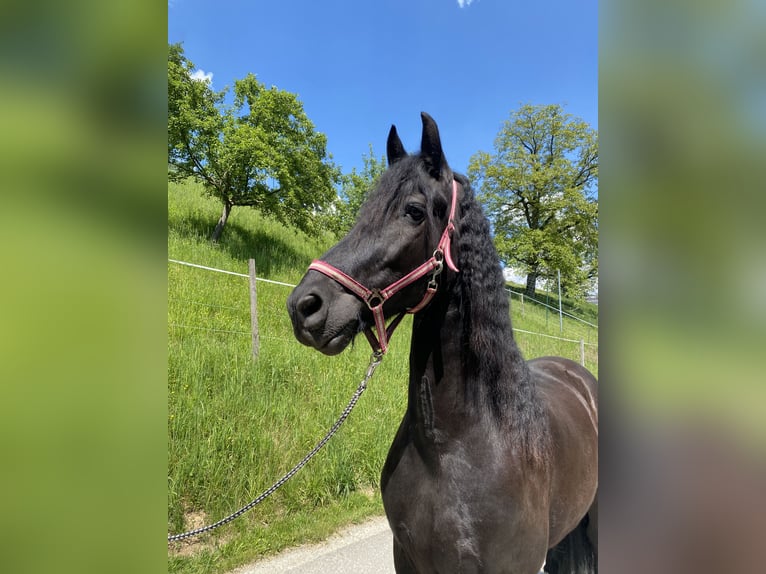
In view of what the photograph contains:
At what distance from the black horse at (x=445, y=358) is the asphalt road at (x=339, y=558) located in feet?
5.45

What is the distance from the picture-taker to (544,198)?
2664cm

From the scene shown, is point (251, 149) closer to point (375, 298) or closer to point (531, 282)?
point (375, 298)

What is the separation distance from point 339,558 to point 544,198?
2688 centimetres

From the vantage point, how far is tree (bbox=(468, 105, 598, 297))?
24.2 metres

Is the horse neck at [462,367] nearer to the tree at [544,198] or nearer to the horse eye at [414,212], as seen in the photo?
the horse eye at [414,212]

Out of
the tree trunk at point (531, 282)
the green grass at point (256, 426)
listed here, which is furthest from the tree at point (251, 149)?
the tree trunk at point (531, 282)

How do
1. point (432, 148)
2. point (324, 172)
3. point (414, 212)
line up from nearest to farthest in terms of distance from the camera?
point (414, 212), point (432, 148), point (324, 172)

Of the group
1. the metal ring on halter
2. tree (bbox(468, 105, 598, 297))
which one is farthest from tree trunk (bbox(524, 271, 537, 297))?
the metal ring on halter

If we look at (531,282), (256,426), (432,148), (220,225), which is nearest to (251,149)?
(220,225)

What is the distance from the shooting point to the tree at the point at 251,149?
1132 centimetres

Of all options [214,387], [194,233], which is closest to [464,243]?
[214,387]

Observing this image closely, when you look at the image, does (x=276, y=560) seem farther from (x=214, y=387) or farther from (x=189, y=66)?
(x=189, y=66)
